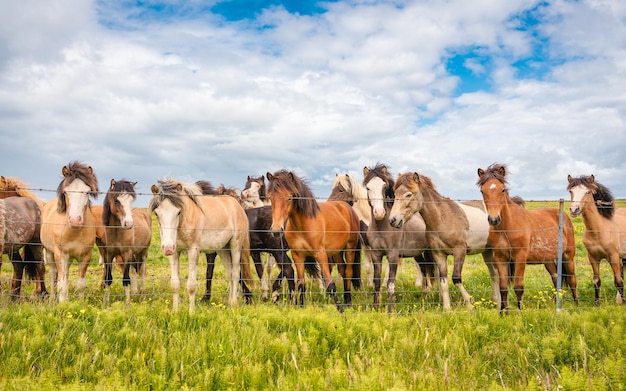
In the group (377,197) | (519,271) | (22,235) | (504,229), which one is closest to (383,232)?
(377,197)

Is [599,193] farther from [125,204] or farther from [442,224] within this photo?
[125,204]

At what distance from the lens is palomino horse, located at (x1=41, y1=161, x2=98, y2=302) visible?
7.63 m

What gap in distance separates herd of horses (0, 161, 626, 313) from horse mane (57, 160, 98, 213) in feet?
0.06

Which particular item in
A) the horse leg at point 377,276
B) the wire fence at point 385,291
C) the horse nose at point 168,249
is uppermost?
the horse nose at point 168,249

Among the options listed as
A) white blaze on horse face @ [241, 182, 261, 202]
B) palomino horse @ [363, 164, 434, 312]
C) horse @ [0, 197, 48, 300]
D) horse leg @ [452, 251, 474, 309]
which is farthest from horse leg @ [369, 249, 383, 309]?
horse @ [0, 197, 48, 300]

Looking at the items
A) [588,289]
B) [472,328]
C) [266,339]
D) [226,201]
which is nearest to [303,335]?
[266,339]

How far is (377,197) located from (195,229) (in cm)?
343

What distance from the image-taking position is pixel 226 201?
9.96m

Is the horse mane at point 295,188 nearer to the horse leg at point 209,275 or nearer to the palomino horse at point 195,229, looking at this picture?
the palomino horse at point 195,229

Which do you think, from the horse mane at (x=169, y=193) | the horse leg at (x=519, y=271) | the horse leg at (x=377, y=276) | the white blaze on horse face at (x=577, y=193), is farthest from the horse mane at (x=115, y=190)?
the white blaze on horse face at (x=577, y=193)

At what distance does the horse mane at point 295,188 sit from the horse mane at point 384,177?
1131mm

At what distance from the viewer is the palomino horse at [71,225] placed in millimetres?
7633

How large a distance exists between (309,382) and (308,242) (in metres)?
4.59

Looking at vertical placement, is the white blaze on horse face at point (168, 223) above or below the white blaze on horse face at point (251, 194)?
below
